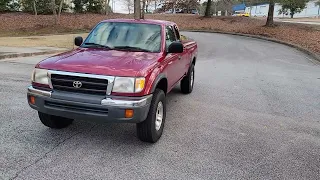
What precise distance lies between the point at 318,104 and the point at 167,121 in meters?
Answer: 3.78

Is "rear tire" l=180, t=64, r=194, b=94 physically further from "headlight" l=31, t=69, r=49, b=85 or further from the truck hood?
"headlight" l=31, t=69, r=49, b=85

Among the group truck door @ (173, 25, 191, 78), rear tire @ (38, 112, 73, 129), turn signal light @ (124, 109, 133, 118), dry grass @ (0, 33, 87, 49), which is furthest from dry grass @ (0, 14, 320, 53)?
turn signal light @ (124, 109, 133, 118)

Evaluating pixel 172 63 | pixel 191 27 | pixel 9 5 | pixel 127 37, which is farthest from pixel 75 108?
pixel 9 5

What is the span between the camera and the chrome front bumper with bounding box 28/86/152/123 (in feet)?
11.8

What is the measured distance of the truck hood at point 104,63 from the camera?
12.1 feet

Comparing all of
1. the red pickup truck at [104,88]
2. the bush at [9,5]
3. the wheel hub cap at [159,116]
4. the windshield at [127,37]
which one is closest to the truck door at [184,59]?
the windshield at [127,37]

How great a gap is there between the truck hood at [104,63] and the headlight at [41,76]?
63mm

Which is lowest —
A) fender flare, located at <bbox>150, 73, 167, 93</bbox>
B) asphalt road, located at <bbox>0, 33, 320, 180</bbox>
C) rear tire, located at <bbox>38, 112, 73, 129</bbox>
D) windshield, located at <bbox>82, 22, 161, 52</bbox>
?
asphalt road, located at <bbox>0, 33, 320, 180</bbox>

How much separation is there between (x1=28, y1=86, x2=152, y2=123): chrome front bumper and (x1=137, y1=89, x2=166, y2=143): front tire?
20 centimetres

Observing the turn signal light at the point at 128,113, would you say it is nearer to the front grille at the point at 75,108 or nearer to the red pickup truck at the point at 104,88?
the red pickup truck at the point at 104,88

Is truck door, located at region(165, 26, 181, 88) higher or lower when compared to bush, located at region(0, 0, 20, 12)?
lower

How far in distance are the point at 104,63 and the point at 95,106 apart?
593 millimetres

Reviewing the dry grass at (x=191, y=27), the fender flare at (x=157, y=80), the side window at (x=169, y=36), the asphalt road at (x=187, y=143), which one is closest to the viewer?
the asphalt road at (x=187, y=143)

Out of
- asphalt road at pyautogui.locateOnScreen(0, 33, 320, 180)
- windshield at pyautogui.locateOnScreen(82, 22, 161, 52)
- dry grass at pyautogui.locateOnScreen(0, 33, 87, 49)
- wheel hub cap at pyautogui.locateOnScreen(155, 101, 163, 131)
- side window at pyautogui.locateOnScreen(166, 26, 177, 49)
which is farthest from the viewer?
dry grass at pyautogui.locateOnScreen(0, 33, 87, 49)
